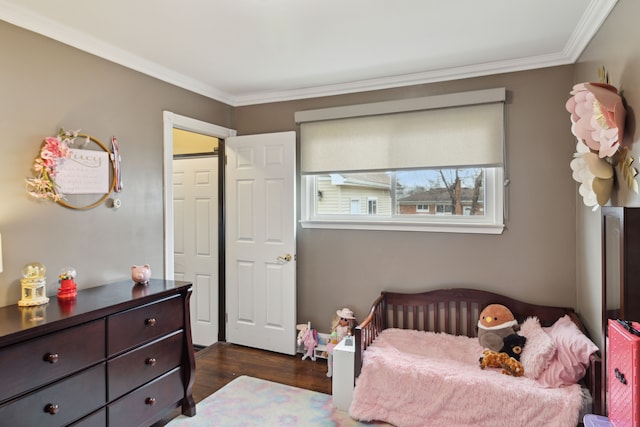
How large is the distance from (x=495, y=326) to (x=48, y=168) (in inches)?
120

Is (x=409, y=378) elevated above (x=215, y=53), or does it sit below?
below

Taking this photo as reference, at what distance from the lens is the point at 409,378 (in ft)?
7.42

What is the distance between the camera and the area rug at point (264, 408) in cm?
235

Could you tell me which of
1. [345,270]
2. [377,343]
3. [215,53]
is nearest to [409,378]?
[377,343]

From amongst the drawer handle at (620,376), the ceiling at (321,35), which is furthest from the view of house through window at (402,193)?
the drawer handle at (620,376)

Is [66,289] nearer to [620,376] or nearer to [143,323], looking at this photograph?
[143,323]

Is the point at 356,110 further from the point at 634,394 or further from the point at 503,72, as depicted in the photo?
the point at 634,394

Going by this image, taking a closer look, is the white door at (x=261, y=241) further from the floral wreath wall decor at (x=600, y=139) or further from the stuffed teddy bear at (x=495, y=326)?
the floral wreath wall decor at (x=600, y=139)

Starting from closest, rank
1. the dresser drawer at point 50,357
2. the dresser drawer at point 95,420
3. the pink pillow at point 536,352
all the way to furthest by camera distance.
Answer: the dresser drawer at point 50,357 → the dresser drawer at point 95,420 → the pink pillow at point 536,352

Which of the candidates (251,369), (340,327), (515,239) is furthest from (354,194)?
(251,369)

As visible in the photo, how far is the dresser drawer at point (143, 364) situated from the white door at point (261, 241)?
1.11 m

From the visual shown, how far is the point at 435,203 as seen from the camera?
306cm

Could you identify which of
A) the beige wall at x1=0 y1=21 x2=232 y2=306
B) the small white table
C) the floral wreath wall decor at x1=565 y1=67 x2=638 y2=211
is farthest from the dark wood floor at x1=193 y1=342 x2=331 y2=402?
the floral wreath wall decor at x1=565 y1=67 x2=638 y2=211

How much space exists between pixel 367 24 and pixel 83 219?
2.13 metres
